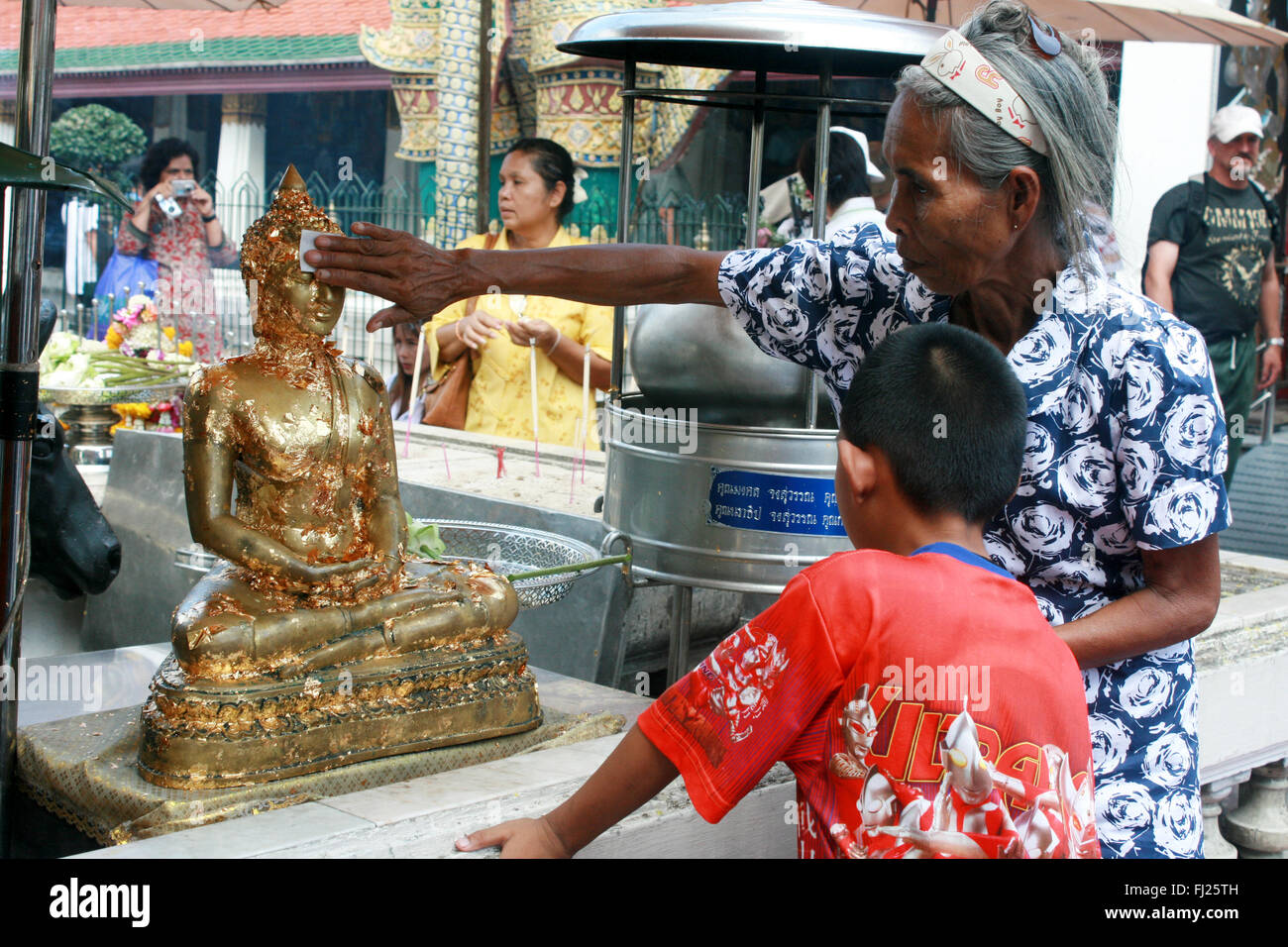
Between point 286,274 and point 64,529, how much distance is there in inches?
44.9

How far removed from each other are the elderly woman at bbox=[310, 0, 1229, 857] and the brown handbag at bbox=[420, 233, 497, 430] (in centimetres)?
335

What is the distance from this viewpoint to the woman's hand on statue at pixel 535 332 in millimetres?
4305

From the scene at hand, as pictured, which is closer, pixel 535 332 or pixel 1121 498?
pixel 1121 498

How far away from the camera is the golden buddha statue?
179 centimetres

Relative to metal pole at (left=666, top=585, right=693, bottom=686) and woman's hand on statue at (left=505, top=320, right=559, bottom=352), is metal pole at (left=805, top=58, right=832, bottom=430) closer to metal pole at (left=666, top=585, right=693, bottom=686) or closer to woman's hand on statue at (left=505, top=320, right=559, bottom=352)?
metal pole at (left=666, top=585, right=693, bottom=686)

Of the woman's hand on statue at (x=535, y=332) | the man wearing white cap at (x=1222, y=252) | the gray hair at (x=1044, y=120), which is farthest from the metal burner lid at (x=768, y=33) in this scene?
the man wearing white cap at (x=1222, y=252)

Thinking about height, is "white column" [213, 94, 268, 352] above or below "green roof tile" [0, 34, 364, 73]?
below

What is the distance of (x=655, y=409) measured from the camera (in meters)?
2.69

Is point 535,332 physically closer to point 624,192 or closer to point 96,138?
point 624,192

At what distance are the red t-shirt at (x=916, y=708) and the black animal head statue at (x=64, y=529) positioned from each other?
1.95 meters

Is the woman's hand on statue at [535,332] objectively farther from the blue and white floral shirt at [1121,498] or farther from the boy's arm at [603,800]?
the boy's arm at [603,800]

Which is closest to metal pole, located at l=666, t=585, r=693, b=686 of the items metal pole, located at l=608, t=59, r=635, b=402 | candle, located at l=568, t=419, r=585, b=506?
metal pole, located at l=608, t=59, r=635, b=402

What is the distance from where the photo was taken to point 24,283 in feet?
5.47

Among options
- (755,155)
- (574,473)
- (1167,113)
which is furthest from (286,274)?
(1167,113)
